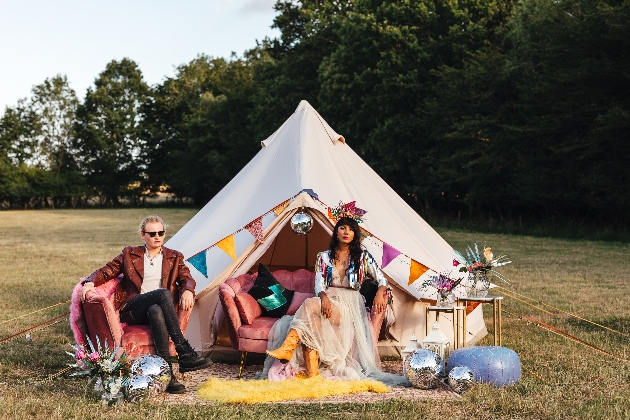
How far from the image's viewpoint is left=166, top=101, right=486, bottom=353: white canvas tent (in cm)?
691

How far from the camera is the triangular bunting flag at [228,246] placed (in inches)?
270

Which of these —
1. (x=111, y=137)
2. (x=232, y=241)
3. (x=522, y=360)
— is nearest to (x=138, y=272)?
(x=232, y=241)

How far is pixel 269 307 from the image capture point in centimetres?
681

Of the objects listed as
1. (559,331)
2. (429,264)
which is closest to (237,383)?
(429,264)

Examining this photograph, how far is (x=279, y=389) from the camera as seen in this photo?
5438 mm

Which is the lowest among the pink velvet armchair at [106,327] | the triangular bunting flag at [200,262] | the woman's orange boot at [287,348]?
the woman's orange boot at [287,348]

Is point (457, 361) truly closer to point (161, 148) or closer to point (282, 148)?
point (282, 148)

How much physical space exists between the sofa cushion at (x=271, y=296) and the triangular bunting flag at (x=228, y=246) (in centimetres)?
37

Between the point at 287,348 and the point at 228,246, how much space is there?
1.41 metres

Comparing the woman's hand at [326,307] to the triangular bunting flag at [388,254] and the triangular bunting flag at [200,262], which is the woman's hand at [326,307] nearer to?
the triangular bunting flag at [388,254]

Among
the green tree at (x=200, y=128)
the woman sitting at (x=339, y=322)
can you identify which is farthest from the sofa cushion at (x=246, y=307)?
the green tree at (x=200, y=128)

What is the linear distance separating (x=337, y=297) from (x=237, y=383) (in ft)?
3.54

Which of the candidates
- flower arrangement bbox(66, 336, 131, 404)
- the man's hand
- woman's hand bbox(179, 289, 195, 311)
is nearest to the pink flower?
flower arrangement bbox(66, 336, 131, 404)

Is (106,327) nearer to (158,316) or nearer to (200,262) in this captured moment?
(158,316)
